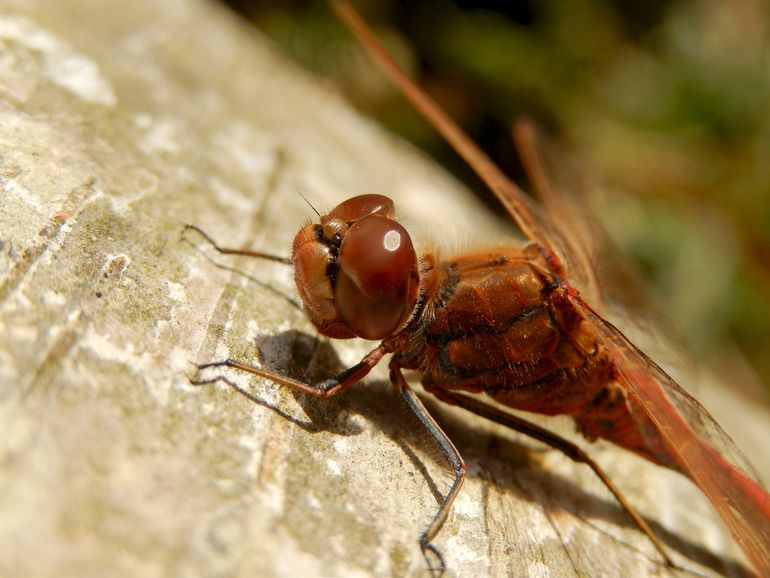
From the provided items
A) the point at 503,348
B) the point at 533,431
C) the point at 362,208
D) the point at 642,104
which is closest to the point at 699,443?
the point at 533,431

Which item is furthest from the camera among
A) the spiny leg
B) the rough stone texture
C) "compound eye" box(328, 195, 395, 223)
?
the spiny leg

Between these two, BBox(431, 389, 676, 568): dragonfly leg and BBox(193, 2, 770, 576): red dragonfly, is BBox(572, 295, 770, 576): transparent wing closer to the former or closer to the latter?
BBox(193, 2, 770, 576): red dragonfly

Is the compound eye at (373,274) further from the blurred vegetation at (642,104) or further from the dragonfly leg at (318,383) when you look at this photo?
the blurred vegetation at (642,104)

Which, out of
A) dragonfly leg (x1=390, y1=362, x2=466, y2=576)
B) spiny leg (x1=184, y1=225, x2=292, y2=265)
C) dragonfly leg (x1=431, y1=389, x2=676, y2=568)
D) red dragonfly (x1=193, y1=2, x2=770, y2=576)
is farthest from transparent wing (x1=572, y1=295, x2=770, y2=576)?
spiny leg (x1=184, y1=225, x2=292, y2=265)

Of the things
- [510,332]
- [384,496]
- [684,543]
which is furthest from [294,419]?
[684,543]

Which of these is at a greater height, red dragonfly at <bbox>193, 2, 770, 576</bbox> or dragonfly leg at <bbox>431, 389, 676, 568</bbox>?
red dragonfly at <bbox>193, 2, 770, 576</bbox>

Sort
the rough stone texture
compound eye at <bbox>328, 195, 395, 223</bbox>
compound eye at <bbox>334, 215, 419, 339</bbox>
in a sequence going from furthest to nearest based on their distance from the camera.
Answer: compound eye at <bbox>328, 195, 395, 223</bbox>, compound eye at <bbox>334, 215, 419, 339</bbox>, the rough stone texture

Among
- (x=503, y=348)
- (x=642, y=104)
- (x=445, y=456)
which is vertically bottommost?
(x=445, y=456)

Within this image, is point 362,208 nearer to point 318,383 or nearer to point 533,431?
point 318,383

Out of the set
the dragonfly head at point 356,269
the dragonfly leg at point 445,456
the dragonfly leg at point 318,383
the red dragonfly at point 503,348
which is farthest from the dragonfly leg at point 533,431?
the dragonfly head at point 356,269
